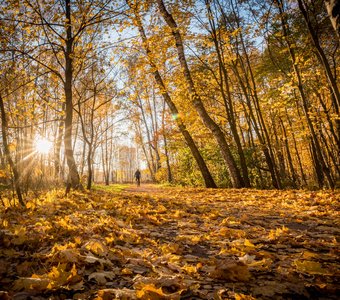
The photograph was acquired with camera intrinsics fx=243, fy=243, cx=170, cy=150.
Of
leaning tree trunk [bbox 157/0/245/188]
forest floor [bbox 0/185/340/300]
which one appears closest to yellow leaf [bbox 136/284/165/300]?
forest floor [bbox 0/185/340/300]

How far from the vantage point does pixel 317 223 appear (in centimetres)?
337

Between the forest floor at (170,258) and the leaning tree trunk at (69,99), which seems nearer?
the forest floor at (170,258)

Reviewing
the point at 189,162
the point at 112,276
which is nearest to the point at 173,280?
the point at 112,276

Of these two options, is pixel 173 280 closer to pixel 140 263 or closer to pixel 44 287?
pixel 140 263

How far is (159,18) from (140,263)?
1189 centimetres

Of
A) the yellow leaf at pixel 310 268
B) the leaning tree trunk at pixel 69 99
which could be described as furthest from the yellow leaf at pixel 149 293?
the leaning tree trunk at pixel 69 99

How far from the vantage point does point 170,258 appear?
215 centimetres

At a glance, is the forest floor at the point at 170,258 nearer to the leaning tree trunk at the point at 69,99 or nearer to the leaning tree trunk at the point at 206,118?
the leaning tree trunk at the point at 69,99

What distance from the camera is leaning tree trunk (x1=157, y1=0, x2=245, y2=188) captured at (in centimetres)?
916

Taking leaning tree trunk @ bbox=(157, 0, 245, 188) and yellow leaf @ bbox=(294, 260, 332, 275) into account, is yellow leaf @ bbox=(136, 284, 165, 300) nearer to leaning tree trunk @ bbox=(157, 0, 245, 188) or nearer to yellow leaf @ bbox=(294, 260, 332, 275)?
yellow leaf @ bbox=(294, 260, 332, 275)

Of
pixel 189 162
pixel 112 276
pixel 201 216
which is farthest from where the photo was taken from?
pixel 189 162

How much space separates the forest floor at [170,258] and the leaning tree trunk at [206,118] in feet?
17.2

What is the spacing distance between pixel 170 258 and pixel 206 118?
7879mm

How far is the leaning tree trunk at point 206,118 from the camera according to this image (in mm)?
9156
